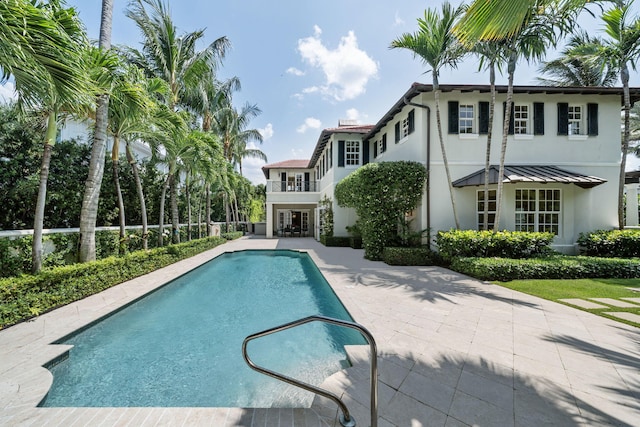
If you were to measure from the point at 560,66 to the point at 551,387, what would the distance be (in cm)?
2344

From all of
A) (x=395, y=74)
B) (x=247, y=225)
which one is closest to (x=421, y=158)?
(x=395, y=74)

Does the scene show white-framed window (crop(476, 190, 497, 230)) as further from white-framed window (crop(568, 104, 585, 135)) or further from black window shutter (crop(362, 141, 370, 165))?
black window shutter (crop(362, 141, 370, 165))

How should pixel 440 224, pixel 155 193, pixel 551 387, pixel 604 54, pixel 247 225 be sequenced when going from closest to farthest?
pixel 551 387, pixel 604 54, pixel 440 224, pixel 155 193, pixel 247 225

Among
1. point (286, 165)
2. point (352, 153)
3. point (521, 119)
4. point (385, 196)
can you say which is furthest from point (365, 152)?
point (286, 165)

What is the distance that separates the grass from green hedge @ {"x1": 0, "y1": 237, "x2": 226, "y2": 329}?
11.1 m

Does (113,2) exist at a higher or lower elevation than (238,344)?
higher

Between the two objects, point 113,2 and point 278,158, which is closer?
point 113,2

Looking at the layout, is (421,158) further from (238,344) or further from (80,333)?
(80,333)

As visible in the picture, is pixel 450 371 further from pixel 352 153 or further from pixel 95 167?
pixel 352 153

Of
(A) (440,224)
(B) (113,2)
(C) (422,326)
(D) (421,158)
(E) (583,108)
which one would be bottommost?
(C) (422,326)

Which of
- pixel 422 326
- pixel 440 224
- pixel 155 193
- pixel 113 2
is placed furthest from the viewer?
pixel 155 193

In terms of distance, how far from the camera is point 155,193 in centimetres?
1457

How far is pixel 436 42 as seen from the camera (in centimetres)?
948

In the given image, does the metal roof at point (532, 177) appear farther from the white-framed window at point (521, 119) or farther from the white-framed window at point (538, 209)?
the white-framed window at point (521, 119)
